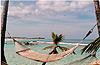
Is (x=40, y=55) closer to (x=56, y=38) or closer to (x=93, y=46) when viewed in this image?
(x=93, y=46)

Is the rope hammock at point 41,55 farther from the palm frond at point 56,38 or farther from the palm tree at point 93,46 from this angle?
the palm frond at point 56,38

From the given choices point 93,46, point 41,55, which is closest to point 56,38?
point 41,55

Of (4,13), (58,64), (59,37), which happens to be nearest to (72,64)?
(4,13)

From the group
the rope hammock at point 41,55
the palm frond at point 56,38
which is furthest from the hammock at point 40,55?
the palm frond at point 56,38

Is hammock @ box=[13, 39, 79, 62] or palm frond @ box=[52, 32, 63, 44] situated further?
palm frond @ box=[52, 32, 63, 44]

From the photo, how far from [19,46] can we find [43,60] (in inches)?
21.1

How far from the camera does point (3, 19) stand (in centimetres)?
535

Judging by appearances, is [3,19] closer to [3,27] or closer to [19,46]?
[3,27]

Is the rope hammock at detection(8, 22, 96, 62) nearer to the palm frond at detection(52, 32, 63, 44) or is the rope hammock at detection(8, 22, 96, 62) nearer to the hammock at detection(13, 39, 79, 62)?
the hammock at detection(13, 39, 79, 62)

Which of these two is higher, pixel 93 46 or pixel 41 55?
pixel 93 46

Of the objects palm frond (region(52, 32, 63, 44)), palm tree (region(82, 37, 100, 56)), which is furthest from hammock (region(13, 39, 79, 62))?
palm frond (region(52, 32, 63, 44))

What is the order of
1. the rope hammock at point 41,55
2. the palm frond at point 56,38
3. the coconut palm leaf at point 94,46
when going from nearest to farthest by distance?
the coconut palm leaf at point 94,46, the rope hammock at point 41,55, the palm frond at point 56,38

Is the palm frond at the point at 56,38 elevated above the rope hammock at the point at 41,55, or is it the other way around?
the rope hammock at the point at 41,55

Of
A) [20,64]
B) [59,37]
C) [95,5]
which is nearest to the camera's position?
[95,5]
